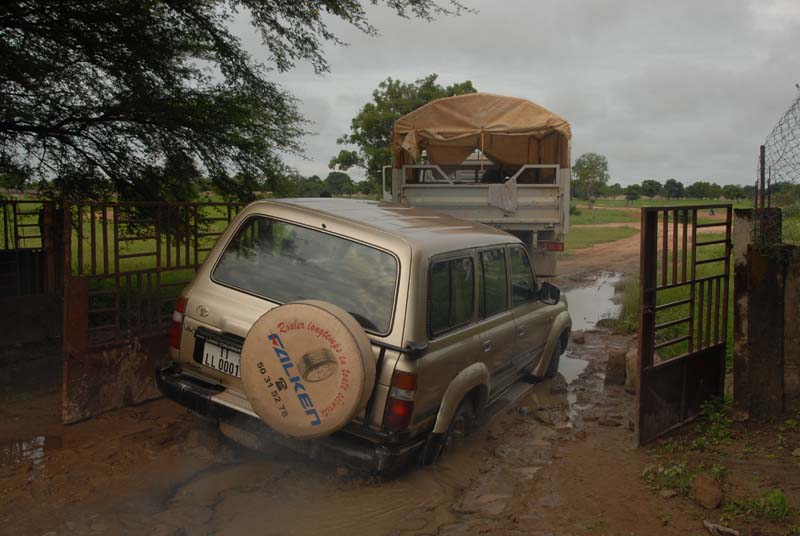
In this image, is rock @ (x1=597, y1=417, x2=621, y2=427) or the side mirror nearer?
rock @ (x1=597, y1=417, x2=621, y2=427)

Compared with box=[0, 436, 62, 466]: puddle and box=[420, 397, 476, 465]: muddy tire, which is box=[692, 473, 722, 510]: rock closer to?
box=[420, 397, 476, 465]: muddy tire

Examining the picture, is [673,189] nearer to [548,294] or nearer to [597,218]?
[597,218]

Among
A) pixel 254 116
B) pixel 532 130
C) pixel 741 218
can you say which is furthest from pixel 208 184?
pixel 741 218

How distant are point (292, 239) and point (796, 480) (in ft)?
11.3

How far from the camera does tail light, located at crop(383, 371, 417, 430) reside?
3.81 meters

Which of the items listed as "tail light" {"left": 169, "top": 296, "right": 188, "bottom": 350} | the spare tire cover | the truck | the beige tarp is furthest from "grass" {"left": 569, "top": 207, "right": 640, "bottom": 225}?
the spare tire cover

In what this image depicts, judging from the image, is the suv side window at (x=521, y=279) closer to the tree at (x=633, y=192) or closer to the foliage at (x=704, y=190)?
the foliage at (x=704, y=190)

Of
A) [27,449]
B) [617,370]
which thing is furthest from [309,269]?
[617,370]

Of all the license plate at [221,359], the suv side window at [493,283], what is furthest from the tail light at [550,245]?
the license plate at [221,359]

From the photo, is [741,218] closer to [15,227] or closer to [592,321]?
[592,321]

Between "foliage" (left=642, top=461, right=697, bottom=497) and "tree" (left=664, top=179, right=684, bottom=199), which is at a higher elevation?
"tree" (left=664, top=179, right=684, bottom=199)

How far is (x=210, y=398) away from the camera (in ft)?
13.7

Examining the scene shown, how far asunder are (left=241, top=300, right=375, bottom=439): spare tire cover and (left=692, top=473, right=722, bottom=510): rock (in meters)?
1.98

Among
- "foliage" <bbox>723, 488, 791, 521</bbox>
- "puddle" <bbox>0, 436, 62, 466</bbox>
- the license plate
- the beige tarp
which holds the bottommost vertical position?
"puddle" <bbox>0, 436, 62, 466</bbox>
